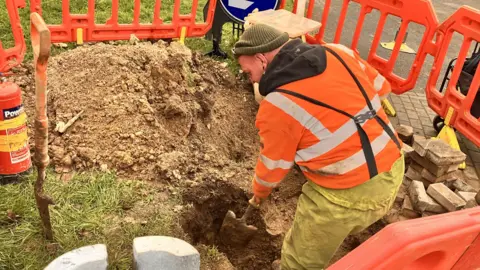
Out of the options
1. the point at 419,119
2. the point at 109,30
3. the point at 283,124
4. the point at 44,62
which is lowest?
the point at 419,119

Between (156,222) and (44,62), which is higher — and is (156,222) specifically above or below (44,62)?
below

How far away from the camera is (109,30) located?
18.4 ft

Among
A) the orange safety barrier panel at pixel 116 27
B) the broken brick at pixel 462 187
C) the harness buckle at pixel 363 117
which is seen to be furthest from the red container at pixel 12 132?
the broken brick at pixel 462 187

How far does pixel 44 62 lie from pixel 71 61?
237 centimetres

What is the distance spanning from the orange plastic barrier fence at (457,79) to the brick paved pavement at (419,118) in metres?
0.45

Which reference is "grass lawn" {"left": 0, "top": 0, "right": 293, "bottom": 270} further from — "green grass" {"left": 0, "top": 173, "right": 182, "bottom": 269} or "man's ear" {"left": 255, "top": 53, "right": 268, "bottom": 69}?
"man's ear" {"left": 255, "top": 53, "right": 268, "bottom": 69}

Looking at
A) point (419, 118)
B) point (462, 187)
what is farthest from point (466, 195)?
point (419, 118)

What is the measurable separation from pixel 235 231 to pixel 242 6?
3.21m

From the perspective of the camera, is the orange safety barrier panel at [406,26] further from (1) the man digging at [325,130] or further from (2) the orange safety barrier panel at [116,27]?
(1) the man digging at [325,130]

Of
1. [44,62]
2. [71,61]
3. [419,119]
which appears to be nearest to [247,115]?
[71,61]

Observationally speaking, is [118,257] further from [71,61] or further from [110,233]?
[71,61]

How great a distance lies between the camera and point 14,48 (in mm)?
4855

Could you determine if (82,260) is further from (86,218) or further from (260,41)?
(260,41)

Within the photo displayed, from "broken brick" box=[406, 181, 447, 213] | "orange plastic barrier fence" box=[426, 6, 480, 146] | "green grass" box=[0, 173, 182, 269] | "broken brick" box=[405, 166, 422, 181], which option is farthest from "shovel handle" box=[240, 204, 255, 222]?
"orange plastic barrier fence" box=[426, 6, 480, 146]
